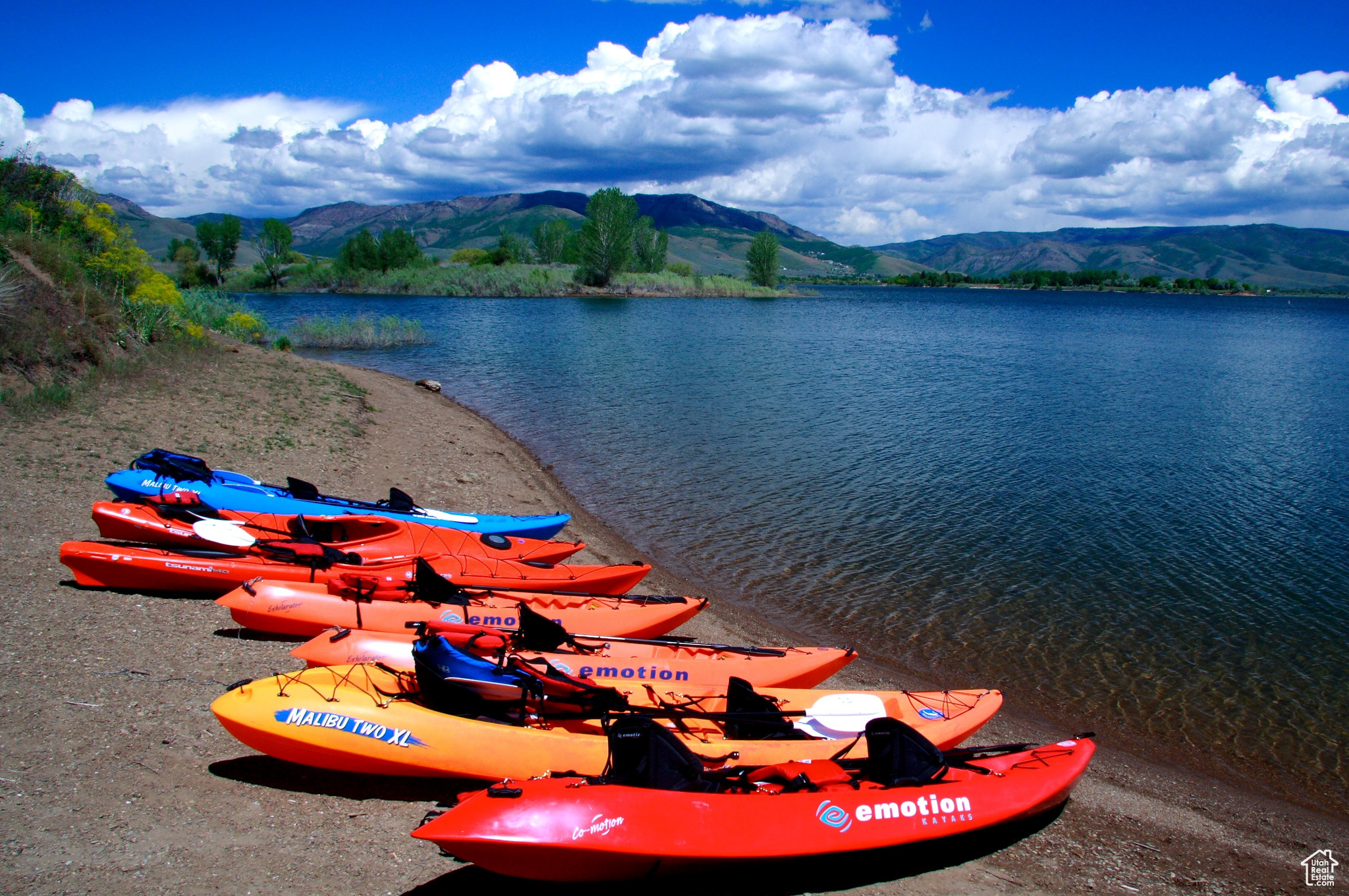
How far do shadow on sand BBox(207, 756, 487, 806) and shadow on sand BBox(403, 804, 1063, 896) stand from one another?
0.80 metres

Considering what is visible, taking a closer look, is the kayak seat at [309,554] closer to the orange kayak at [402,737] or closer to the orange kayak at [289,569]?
the orange kayak at [289,569]

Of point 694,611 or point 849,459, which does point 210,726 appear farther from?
point 849,459

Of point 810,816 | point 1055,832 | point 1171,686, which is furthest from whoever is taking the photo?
point 1171,686

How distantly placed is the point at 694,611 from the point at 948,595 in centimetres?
368

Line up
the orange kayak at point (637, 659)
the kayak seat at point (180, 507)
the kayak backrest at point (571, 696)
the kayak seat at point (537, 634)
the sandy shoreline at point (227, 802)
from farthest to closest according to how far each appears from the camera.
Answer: the kayak seat at point (180, 507) → the kayak seat at point (537, 634) → the orange kayak at point (637, 659) → the kayak backrest at point (571, 696) → the sandy shoreline at point (227, 802)

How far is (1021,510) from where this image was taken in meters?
13.0

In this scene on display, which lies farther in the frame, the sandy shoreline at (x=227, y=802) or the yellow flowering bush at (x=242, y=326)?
the yellow flowering bush at (x=242, y=326)

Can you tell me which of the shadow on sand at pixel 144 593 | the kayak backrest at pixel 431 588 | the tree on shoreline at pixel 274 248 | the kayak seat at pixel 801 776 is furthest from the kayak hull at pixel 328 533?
the tree on shoreline at pixel 274 248

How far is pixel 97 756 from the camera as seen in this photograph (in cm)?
498

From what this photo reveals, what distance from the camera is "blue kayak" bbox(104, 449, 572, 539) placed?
909 centimetres

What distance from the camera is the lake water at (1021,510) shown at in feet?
25.5

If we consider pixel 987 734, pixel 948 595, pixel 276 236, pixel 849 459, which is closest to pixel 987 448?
pixel 849 459

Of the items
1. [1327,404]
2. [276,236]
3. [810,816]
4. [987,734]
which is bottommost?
[987,734]

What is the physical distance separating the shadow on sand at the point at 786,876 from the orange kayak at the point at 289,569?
385 cm
